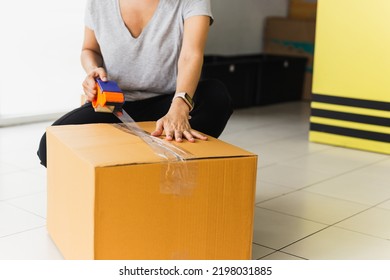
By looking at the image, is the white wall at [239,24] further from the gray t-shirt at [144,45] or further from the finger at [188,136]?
the finger at [188,136]

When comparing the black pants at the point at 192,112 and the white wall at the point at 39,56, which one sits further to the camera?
the white wall at the point at 39,56

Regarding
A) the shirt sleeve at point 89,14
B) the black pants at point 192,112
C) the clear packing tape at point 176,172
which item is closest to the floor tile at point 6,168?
the black pants at point 192,112

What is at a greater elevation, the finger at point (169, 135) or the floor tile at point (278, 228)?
the finger at point (169, 135)

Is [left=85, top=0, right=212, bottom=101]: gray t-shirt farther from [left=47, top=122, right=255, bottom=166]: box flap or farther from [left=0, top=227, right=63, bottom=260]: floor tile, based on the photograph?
[left=0, top=227, right=63, bottom=260]: floor tile

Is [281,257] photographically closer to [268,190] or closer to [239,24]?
[268,190]

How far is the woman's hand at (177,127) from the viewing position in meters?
1.97

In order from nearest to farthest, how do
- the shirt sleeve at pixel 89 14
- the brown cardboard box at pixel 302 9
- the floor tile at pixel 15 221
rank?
the floor tile at pixel 15 221, the shirt sleeve at pixel 89 14, the brown cardboard box at pixel 302 9

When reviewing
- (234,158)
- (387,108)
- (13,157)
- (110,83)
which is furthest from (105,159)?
(387,108)

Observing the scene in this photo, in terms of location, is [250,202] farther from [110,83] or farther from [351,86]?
[351,86]

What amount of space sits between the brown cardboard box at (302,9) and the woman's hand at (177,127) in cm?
404

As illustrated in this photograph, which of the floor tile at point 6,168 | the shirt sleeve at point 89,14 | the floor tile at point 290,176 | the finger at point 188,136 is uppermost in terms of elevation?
the shirt sleeve at point 89,14

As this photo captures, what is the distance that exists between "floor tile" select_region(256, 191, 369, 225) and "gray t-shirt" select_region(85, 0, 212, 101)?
2.12ft

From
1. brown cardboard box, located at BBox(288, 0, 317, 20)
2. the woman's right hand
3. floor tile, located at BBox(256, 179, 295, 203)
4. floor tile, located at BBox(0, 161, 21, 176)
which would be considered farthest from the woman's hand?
brown cardboard box, located at BBox(288, 0, 317, 20)

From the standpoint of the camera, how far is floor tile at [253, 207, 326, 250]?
223 centimetres
